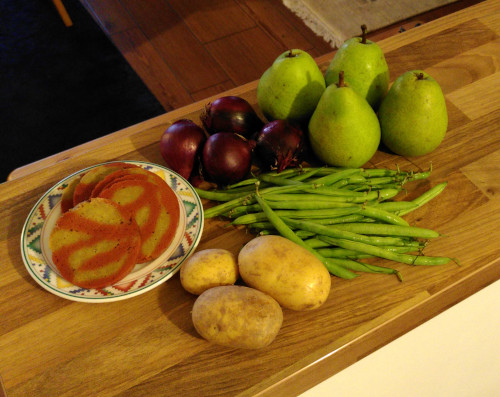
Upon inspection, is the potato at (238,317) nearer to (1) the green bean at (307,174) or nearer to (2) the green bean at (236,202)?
(2) the green bean at (236,202)

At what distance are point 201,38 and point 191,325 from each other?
2.20 meters

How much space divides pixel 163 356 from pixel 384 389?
1.68 feet

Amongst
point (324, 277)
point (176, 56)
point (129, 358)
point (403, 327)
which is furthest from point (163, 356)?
point (176, 56)

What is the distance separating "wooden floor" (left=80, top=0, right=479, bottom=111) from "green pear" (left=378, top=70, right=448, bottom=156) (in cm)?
146

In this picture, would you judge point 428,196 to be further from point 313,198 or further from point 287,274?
point 287,274

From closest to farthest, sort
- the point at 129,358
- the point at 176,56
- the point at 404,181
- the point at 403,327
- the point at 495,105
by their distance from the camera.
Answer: the point at 129,358, the point at 403,327, the point at 404,181, the point at 495,105, the point at 176,56

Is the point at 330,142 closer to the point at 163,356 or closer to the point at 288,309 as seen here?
the point at 288,309

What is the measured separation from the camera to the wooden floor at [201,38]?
256 cm

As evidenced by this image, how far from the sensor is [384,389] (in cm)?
106

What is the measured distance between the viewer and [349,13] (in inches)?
109

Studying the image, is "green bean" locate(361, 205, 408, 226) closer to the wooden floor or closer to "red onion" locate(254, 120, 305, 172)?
"red onion" locate(254, 120, 305, 172)

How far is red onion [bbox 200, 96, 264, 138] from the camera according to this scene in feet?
3.78

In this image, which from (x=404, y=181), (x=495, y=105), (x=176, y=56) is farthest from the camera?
(x=176, y=56)

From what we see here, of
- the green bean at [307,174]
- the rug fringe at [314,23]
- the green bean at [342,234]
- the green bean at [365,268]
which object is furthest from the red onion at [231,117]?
the rug fringe at [314,23]
